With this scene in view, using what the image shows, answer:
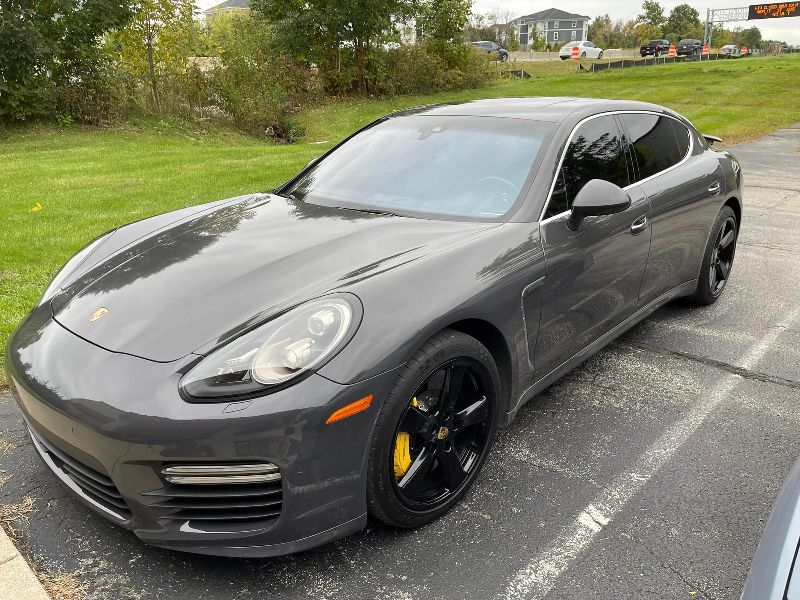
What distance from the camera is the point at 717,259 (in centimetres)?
492

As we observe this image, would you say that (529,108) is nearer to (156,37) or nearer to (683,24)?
(156,37)

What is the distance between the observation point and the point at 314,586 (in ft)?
7.48

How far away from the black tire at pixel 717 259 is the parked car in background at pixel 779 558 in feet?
10.5

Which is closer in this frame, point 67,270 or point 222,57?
point 67,270

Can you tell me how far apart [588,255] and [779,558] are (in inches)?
74.8

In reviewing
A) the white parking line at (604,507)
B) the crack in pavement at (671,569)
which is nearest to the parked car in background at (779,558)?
the crack in pavement at (671,569)

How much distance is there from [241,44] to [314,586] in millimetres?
19656

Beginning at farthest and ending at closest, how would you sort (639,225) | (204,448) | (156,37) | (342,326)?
(156,37) < (639,225) < (342,326) < (204,448)

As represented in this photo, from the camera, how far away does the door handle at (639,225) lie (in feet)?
11.8

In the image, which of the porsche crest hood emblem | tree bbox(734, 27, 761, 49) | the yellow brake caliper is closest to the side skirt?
the yellow brake caliper

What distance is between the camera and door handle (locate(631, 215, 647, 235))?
11.8 feet

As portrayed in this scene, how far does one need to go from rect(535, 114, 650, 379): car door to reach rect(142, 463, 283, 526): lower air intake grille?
137 centimetres

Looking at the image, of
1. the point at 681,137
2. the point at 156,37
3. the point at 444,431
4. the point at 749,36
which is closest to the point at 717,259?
the point at 681,137

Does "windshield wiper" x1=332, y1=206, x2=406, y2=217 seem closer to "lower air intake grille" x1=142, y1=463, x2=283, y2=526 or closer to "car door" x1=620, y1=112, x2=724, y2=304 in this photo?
"lower air intake grille" x1=142, y1=463, x2=283, y2=526
